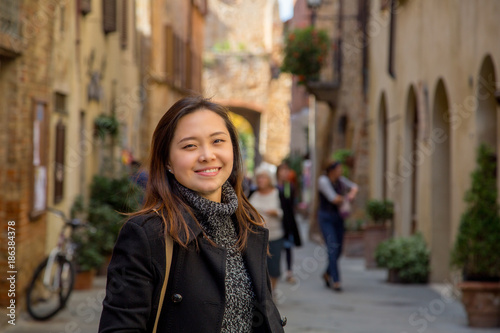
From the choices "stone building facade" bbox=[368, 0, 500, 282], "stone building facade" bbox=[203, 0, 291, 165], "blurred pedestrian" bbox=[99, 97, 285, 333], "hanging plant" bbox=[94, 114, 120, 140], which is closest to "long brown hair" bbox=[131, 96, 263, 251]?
"blurred pedestrian" bbox=[99, 97, 285, 333]

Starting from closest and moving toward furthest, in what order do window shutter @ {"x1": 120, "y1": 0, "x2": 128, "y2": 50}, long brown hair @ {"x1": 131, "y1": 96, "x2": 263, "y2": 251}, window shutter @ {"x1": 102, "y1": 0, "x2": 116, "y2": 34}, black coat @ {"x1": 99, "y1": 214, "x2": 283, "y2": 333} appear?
black coat @ {"x1": 99, "y1": 214, "x2": 283, "y2": 333}
long brown hair @ {"x1": 131, "y1": 96, "x2": 263, "y2": 251}
window shutter @ {"x1": 102, "y1": 0, "x2": 116, "y2": 34}
window shutter @ {"x1": 120, "y1": 0, "x2": 128, "y2": 50}

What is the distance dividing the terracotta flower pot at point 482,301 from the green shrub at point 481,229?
188 millimetres

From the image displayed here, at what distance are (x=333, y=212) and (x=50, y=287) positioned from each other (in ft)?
13.4

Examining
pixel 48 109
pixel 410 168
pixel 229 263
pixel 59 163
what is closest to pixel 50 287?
pixel 48 109

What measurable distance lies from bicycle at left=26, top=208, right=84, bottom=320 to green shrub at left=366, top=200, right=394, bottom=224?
664cm

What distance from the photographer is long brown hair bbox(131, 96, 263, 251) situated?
234cm

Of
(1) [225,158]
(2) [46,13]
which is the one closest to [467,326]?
(2) [46,13]

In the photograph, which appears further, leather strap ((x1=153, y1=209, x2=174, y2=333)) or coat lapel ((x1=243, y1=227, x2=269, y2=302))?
coat lapel ((x1=243, y1=227, x2=269, y2=302))

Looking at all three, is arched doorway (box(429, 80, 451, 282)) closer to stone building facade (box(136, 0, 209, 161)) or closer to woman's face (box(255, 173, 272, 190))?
woman's face (box(255, 173, 272, 190))

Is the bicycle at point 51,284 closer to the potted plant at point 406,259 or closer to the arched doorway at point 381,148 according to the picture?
the potted plant at point 406,259

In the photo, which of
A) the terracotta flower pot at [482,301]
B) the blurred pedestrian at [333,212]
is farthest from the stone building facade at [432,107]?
the terracotta flower pot at [482,301]

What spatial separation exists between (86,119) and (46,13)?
10.3 ft

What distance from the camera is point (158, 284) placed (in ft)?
7.41

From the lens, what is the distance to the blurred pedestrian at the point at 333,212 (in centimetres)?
1067
